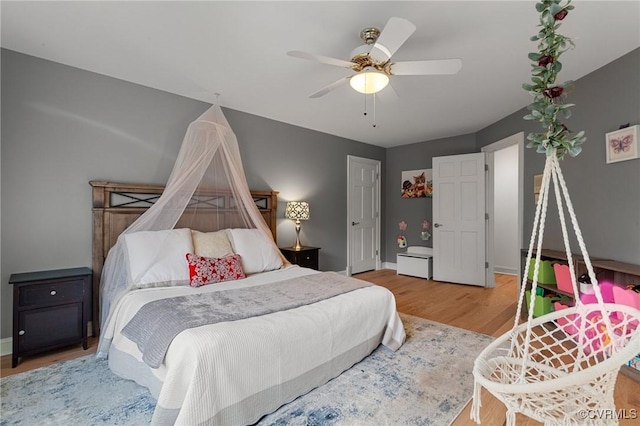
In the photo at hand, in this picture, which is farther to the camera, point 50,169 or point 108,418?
point 50,169

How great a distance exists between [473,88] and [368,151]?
2.67 meters

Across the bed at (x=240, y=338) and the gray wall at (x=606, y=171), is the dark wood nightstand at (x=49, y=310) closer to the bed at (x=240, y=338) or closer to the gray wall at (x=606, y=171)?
the bed at (x=240, y=338)

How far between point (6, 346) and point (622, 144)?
5.32 metres

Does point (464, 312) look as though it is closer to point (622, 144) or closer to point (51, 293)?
point (622, 144)

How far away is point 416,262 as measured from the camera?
17.4ft

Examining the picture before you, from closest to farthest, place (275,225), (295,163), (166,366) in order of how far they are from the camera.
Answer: (166,366) < (275,225) < (295,163)

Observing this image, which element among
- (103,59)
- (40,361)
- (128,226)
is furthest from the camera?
(128,226)

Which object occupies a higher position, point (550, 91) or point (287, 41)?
point (287, 41)

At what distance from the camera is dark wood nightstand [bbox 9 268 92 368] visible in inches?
90.6

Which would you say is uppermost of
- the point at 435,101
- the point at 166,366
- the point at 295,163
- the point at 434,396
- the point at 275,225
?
the point at 435,101

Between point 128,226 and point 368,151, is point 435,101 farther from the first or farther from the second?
point 128,226

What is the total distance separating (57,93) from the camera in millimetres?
2717

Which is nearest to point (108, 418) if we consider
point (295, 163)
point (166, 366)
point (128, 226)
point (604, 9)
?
point (166, 366)

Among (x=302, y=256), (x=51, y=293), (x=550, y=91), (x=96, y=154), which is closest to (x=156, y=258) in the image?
(x=51, y=293)
